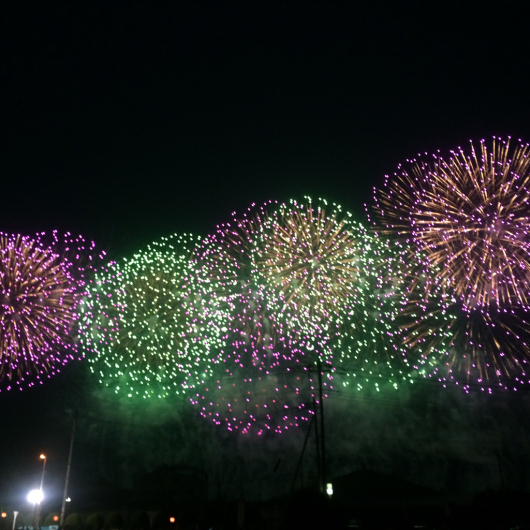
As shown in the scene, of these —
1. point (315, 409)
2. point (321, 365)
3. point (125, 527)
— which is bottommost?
point (125, 527)

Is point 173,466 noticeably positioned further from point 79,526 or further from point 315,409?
point 315,409

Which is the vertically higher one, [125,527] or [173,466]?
[173,466]

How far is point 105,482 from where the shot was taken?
73.9 metres

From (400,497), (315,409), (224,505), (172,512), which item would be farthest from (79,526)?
(400,497)

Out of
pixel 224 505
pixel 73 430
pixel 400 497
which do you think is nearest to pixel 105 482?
pixel 224 505

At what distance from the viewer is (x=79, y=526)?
4538 cm

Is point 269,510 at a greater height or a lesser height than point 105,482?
lesser

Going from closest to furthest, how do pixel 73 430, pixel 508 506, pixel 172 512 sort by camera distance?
pixel 73 430
pixel 508 506
pixel 172 512

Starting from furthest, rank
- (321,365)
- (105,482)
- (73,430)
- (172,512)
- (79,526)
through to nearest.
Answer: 1. (105,482)
2. (172,512)
3. (79,526)
4. (73,430)
5. (321,365)

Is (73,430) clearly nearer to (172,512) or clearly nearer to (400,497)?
(172,512)

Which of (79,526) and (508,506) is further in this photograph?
(79,526)

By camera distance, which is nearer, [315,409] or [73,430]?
[315,409]

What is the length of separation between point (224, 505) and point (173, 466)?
1416 centimetres

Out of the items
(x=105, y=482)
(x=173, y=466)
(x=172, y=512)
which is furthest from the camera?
(x=105, y=482)
